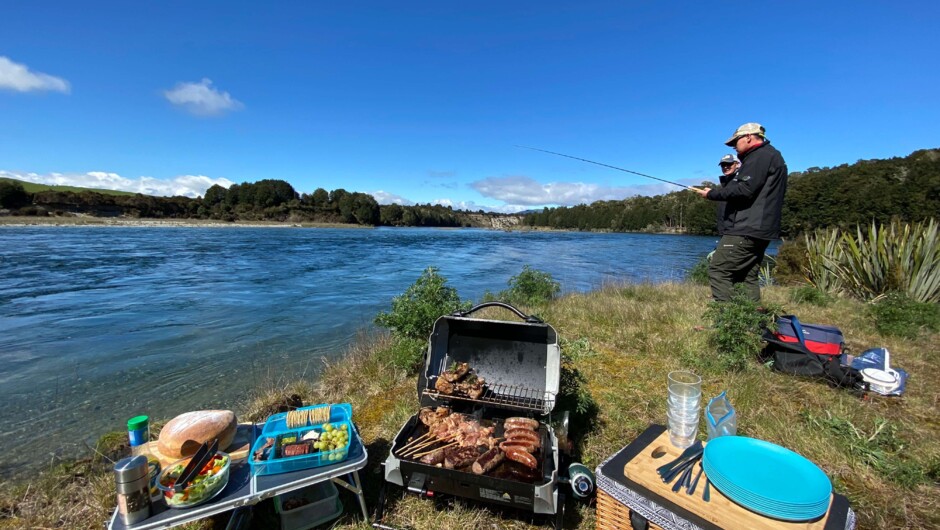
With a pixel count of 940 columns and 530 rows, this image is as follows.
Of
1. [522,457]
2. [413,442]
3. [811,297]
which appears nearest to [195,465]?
[413,442]

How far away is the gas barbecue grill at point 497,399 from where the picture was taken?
2.37 meters

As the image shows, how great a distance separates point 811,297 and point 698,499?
8131 millimetres

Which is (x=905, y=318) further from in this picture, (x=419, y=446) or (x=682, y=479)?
(x=419, y=446)

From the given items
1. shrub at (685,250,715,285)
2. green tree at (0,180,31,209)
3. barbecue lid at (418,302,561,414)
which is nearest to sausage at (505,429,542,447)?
barbecue lid at (418,302,561,414)

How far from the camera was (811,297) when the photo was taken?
7.64 metres

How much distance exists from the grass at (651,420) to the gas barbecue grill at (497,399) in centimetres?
35

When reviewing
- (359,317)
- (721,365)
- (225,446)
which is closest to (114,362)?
(359,317)

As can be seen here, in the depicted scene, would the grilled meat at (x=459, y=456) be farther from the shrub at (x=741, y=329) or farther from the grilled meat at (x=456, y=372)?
the shrub at (x=741, y=329)

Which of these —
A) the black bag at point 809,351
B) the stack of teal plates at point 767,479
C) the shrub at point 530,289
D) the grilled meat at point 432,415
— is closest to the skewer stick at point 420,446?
the grilled meat at point 432,415

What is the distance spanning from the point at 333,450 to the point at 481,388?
1.38m

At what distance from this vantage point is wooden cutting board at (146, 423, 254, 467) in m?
2.50

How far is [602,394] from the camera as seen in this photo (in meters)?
4.19

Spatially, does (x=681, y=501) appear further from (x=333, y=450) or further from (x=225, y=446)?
(x=225, y=446)

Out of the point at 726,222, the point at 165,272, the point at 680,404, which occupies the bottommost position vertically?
the point at 165,272
